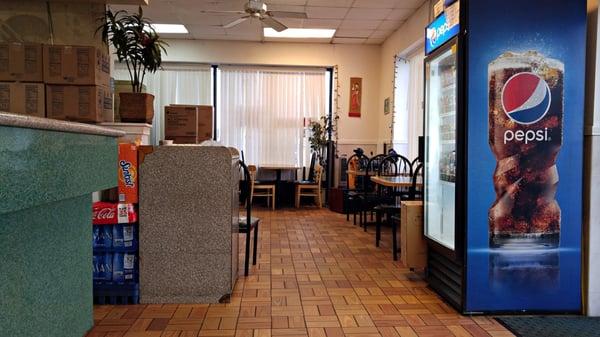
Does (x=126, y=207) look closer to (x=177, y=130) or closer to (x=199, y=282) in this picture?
(x=199, y=282)

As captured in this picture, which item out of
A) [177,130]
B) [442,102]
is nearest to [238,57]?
[177,130]

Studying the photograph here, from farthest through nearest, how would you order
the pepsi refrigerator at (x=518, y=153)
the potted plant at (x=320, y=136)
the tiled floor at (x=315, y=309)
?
the potted plant at (x=320, y=136)
the pepsi refrigerator at (x=518, y=153)
the tiled floor at (x=315, y=309)

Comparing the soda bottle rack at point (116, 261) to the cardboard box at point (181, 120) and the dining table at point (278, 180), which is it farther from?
the dining table at point (278, 180)

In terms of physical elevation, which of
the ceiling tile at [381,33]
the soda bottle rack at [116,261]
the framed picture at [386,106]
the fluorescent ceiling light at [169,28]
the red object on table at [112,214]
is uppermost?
the fluorescent ceiling light at [169,28]

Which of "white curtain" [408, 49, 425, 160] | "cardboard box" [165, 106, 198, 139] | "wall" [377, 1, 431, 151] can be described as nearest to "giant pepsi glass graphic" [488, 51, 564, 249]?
"cardboard box" [165, 106, 198, 139]

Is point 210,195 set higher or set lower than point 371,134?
lower

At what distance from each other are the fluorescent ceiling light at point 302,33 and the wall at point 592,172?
212 inches

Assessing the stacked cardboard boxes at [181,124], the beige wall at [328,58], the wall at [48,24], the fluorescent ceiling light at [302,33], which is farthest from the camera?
the beige wall at [328,58]

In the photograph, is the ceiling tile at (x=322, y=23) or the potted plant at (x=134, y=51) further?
the ceiling tile at (x=322, y=23)

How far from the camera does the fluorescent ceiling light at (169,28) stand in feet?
24.7

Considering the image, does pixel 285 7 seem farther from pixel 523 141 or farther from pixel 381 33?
pixel 523 141

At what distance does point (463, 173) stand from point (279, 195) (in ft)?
19.2

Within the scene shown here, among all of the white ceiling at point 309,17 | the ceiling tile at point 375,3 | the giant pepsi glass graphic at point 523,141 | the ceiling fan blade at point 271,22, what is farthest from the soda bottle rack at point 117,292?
the ceiling tile at point 375,3

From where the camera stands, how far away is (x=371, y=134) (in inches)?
344
